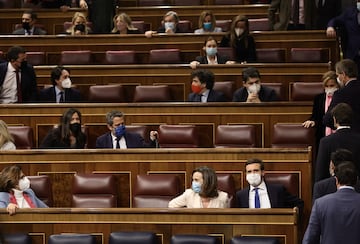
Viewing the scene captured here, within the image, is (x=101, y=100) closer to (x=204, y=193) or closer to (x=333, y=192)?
(x=204, y=193)

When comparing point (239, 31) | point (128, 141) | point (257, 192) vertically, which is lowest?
point (257, 192)

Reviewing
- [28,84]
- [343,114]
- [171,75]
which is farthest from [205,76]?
[343,114]

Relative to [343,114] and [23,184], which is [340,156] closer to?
[343,114]

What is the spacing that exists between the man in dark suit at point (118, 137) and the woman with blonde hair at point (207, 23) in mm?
3066

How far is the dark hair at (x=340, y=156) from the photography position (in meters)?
6.71

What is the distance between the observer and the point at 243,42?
1121 centimetres

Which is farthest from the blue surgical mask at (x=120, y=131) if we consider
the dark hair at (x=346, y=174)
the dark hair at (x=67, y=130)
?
the dark hair at (x=346, y=174)

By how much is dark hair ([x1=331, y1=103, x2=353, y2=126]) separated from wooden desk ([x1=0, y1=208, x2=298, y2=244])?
0.77 m

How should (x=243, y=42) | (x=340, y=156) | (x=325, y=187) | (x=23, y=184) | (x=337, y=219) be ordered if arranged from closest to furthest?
(x=337, y=219), (x=340, y=156), (x=325, y=187), (x=23, y=184), (x=243, y=42)

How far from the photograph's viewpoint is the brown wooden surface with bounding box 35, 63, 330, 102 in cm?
1056

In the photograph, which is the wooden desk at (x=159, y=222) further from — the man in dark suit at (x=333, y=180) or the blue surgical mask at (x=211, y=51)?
the blue surgical mask at (x=211, y=51)

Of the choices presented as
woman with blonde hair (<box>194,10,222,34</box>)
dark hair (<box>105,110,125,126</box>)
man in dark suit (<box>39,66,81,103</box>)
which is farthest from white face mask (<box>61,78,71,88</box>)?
woman with blonde hair (<box>194,10,222,34</box>)

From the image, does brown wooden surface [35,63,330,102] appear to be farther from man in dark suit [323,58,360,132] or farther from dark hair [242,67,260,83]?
man in dark suit [323,58,360,132]

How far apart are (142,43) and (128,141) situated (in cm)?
288
